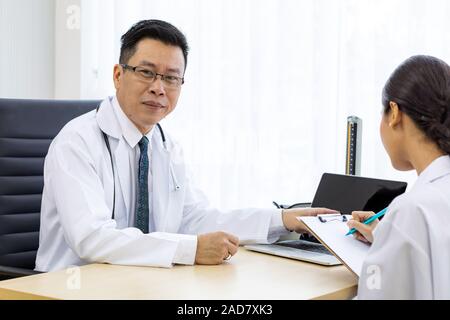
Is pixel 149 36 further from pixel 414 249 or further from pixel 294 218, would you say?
pixel 414 249

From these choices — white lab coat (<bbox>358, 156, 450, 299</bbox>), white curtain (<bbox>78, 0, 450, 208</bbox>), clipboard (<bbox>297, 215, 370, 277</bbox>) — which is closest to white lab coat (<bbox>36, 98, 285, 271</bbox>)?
clipboard (<bbox>297, 215, 370, 277</bbox>)

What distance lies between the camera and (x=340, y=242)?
160 centimetres

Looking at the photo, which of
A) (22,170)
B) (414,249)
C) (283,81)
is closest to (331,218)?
(414,249)

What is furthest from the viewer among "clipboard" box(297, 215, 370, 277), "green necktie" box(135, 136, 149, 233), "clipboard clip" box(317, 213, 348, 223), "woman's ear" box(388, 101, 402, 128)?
"green necktie" box(135, 136, 149, 233)

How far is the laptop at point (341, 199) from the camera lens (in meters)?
1.80

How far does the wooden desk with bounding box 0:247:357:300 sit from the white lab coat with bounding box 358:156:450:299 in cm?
19

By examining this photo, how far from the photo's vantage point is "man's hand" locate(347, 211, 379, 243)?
1.57m

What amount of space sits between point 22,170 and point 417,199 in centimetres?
131

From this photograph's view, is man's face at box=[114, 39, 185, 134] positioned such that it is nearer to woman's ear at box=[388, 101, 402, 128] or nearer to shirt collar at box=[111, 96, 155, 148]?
shirt collar at box=[111, 96, 155, 148]

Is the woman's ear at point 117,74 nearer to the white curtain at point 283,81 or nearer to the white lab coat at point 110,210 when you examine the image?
the white lab coat at point 110,210

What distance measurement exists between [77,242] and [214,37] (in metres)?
1.58

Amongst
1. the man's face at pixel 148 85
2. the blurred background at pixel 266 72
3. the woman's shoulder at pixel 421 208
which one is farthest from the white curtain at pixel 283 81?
the woman's shoulder at pixel 421 208
